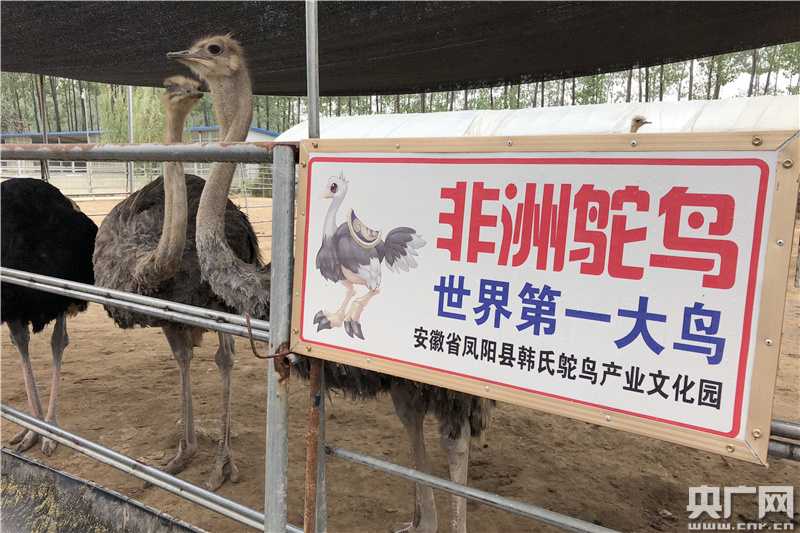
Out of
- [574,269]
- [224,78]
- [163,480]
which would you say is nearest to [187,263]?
[224,78]

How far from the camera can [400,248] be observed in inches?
42.6

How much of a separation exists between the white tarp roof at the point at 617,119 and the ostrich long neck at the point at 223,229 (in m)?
5.64

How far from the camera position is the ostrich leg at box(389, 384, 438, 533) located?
208 cm

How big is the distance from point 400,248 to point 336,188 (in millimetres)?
201

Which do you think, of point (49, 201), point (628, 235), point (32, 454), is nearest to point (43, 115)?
point (49, 201)

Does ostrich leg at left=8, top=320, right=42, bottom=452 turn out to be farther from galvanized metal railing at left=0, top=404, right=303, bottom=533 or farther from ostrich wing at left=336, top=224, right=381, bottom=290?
ostrich wing at left=336, top=224, right=381, bottom=290

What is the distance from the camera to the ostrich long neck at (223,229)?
187 cm

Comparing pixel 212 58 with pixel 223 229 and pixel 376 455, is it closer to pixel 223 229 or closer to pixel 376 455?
pixel 223 229

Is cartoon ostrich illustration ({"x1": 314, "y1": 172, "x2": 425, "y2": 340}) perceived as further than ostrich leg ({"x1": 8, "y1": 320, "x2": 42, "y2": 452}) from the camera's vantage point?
No

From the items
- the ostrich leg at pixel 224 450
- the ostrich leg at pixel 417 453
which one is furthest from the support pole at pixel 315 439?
the ostrich leg at pixel 224 450

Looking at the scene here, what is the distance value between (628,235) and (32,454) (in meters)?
3.43

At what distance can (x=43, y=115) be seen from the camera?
3.85m

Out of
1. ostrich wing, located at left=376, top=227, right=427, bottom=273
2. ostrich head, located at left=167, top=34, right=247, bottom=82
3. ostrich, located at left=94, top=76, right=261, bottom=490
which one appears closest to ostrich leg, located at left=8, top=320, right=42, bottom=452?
ostrich, located at left=94, top=76, right=261, bottom=490

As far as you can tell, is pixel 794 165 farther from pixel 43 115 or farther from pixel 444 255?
pixel 43 115
